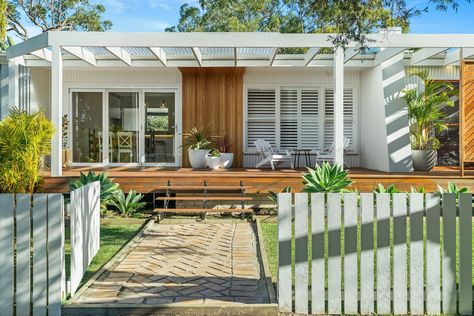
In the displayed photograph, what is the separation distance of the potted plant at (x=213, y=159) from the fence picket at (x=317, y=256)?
798cm

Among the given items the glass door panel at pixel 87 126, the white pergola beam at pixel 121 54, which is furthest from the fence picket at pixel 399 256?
the glass door panel at pixel 87 126

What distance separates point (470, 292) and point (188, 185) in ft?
21.3

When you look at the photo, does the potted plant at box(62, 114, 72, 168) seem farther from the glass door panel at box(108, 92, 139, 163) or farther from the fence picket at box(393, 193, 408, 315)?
the fence picket at box(393, 193, 408, 315)

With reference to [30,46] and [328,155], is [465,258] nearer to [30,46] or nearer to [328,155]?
[328,155]

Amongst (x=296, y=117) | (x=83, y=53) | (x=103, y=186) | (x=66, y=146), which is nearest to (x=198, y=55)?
(x=83, y=53)

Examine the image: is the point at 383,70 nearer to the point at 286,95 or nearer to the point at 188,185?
the point at 286,95

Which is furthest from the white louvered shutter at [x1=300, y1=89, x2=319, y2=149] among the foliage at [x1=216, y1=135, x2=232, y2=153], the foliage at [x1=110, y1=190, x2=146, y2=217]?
the foliage at [x1=110, y1=190, x2=146, y2=217]

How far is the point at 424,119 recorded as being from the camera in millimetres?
11180

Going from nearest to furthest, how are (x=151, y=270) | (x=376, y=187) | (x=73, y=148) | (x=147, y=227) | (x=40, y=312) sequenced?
(x=40, y=312) → (x=151, y=270) → (x=147, y=227) → (x=376, y=187) → (x=73, y=148)

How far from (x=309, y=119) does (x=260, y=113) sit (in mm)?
1357

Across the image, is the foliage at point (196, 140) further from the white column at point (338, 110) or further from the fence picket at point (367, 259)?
the fence picket at point (367, 259)

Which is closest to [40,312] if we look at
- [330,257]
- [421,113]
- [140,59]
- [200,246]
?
[330,257]

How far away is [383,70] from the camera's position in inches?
452

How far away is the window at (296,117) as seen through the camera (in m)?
13.2
